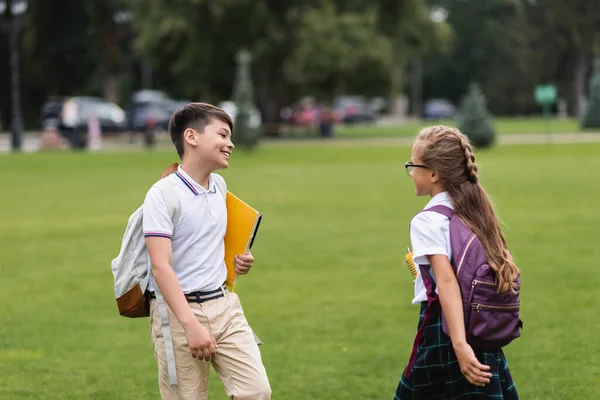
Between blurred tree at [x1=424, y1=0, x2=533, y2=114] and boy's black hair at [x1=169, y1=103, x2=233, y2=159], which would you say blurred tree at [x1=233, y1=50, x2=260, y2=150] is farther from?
blurred tree at [x1=424, y1=0, x2=533, y2=114]

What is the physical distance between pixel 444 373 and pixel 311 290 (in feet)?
19.4

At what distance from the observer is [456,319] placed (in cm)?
368

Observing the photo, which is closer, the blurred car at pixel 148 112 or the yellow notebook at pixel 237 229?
the yellow notebook at pixel 237 229

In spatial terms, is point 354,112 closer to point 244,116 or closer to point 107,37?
point 107,37

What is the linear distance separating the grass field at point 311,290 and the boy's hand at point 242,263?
219 centimetres

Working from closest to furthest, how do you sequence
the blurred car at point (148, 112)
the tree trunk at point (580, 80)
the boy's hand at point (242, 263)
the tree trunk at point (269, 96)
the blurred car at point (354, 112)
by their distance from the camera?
the boy's hand at point (242, 263) < the tree trunk at point (269, 96) < the blurred car at point (148, 112) < the blurred car at point (354, 112) < the tree trunk at point (580, 80)

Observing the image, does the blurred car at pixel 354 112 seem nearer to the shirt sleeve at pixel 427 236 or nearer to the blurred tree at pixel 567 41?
the blurred tree at pixel 567 41

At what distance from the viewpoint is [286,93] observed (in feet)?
160

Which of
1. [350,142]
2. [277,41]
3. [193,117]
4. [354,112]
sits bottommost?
[354,112]

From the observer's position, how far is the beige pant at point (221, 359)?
4035mm

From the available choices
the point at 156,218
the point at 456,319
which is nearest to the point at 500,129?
the point at 156,218

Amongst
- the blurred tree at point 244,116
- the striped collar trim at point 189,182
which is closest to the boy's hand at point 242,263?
the striped collar trim at point 189,182

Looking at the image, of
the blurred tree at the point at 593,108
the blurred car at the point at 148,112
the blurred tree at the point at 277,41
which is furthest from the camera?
the blurred car at the point at 148,112

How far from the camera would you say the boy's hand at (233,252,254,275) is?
4.26m
